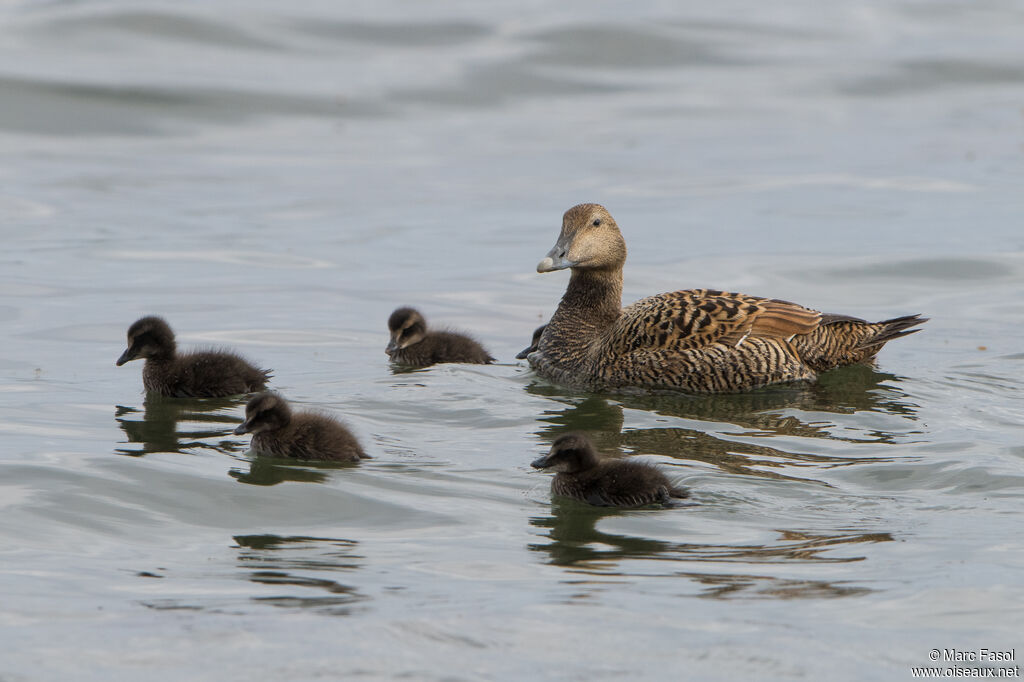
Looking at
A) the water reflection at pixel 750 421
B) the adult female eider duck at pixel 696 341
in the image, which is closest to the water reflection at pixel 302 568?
the water reflection at pixel 750 421

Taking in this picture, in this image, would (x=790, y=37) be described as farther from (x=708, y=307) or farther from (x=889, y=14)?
(x=708, y=307)

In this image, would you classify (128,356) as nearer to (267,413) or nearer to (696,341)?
(267,413)

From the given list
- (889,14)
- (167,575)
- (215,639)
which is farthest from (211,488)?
(889,14)

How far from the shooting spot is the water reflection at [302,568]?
20.8 ft

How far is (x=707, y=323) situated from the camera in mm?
10930

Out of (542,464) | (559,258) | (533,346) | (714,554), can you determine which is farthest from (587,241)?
(714,554)

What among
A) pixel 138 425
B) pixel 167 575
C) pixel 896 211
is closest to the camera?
pixel 167 575

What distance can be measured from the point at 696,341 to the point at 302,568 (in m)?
4.69

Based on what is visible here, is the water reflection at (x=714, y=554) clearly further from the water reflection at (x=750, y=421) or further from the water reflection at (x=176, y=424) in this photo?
the water reflection at (x=176, y=424)

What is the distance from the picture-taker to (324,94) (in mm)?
24422

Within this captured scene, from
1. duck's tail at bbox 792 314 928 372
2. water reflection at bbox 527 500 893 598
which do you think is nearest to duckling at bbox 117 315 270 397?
water reflection at bbox 527 500 893 598

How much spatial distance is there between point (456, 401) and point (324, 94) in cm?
1506

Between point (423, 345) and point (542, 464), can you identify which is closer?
point (542, 464)

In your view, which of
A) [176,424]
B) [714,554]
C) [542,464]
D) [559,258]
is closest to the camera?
[714,554]
